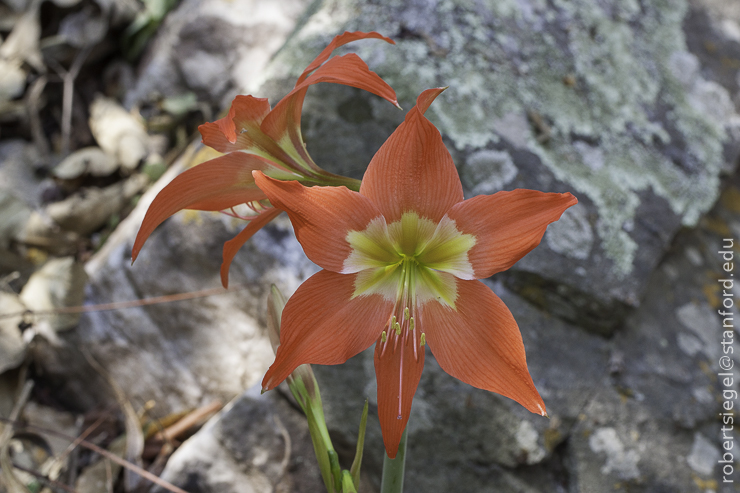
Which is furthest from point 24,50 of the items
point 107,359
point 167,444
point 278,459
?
point 278,459

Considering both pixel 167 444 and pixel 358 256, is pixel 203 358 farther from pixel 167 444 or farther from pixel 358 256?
pixel 358 256

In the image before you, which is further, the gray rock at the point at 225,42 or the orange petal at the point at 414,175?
the gray rock at the point at 225,42

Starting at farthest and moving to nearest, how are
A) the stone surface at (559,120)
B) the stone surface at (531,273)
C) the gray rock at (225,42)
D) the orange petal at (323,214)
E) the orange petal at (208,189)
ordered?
the gray rock at (225,42), the stone surface at (559,120), the stone surface at (531,273), the orange petal at (208,189), the orange petal at (323,214)

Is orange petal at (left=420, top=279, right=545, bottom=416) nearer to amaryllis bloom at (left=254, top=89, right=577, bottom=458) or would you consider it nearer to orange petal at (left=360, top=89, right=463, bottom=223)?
amaryllis bloom at (left=254, top=89, right=577, bottom=458)

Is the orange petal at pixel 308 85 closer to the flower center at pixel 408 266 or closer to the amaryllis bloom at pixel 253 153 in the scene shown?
the amaryllis bloom at pixel 253 153

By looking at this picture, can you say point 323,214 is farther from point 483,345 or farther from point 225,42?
point 225,42

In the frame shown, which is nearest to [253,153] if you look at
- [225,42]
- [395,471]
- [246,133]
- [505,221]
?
[246,133]

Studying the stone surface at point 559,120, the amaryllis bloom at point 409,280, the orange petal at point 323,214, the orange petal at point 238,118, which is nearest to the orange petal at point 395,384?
the amaryllis bloom at point 409,280
